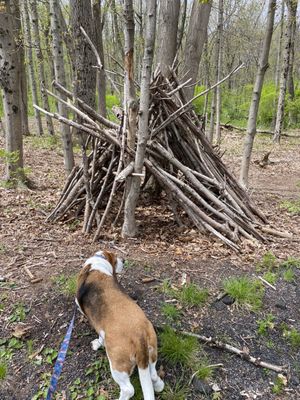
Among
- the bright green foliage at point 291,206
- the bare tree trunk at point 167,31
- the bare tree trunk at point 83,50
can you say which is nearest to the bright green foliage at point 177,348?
the bright green foliage at point 291,206

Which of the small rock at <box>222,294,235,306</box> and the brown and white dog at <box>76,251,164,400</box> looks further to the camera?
the small rock at <box>222,294,235,306</box>

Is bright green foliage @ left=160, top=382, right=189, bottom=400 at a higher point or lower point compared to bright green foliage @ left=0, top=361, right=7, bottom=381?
lower

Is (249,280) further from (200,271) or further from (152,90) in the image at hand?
(152,90)

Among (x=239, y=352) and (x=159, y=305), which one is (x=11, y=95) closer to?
(x=159, y=305)

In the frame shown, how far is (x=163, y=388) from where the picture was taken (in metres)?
2.39

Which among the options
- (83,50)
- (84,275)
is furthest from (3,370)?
(83,50)

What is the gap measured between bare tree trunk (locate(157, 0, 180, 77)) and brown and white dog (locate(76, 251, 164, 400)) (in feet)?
14.5

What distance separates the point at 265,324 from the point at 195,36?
5.19m

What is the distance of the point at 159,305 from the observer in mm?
3148

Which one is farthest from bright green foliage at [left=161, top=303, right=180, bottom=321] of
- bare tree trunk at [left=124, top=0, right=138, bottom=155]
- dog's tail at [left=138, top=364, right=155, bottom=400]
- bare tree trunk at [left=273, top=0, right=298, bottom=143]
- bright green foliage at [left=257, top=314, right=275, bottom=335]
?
bare tree trunk at [left=273, top=0, right=298, bottom=143]

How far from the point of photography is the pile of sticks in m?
4.25

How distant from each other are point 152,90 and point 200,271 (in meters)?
2.52

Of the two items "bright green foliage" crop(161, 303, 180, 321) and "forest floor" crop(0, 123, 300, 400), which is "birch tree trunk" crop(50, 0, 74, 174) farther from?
"bright green foliage" crop(161, 303, 180, 321)

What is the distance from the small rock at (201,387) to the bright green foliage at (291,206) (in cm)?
408
